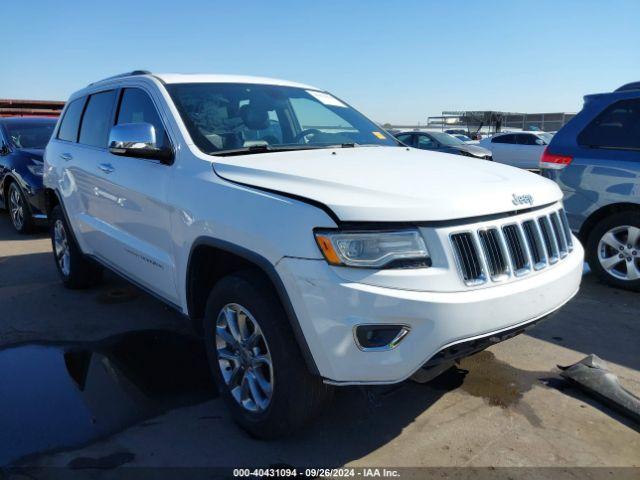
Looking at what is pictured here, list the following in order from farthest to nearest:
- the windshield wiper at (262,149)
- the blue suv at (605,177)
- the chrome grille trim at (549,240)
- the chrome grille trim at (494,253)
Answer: the blue suv at (605,177), the windshield wiper at (262,149), the chrome grille trim at (549,240), the chrome grille trim at (494,253)

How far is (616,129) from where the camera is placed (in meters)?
5.15

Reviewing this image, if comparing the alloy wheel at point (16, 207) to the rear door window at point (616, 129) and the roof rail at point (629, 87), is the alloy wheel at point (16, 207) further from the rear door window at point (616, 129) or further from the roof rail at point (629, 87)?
the roof rail at point (629, 87)

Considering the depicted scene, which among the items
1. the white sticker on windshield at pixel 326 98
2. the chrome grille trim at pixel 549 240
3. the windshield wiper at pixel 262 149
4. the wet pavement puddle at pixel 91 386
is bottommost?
the wet pavement puddle at pixel 91 386

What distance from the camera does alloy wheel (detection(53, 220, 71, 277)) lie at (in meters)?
5.26

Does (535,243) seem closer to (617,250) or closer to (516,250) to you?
(516,250)

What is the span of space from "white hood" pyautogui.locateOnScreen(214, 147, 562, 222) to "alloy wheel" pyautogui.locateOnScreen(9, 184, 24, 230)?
6.59 meters

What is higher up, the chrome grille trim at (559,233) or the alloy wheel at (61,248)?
the chrome grille trim at (559,233)

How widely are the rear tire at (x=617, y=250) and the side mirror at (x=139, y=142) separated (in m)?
4.09

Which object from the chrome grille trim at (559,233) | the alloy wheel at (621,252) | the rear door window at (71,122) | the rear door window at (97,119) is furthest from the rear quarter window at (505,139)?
the chrome grille trim at (559,233)

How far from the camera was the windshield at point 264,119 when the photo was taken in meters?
3.29

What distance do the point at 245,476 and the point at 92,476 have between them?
70cm

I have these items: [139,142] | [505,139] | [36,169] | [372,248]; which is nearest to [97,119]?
[139,142]

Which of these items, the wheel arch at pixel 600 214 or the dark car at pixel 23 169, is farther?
the dark car at pixel 23 169

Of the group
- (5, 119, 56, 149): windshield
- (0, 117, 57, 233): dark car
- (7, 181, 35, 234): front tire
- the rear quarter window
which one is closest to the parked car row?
(0, 117, 57, 233): dark car
